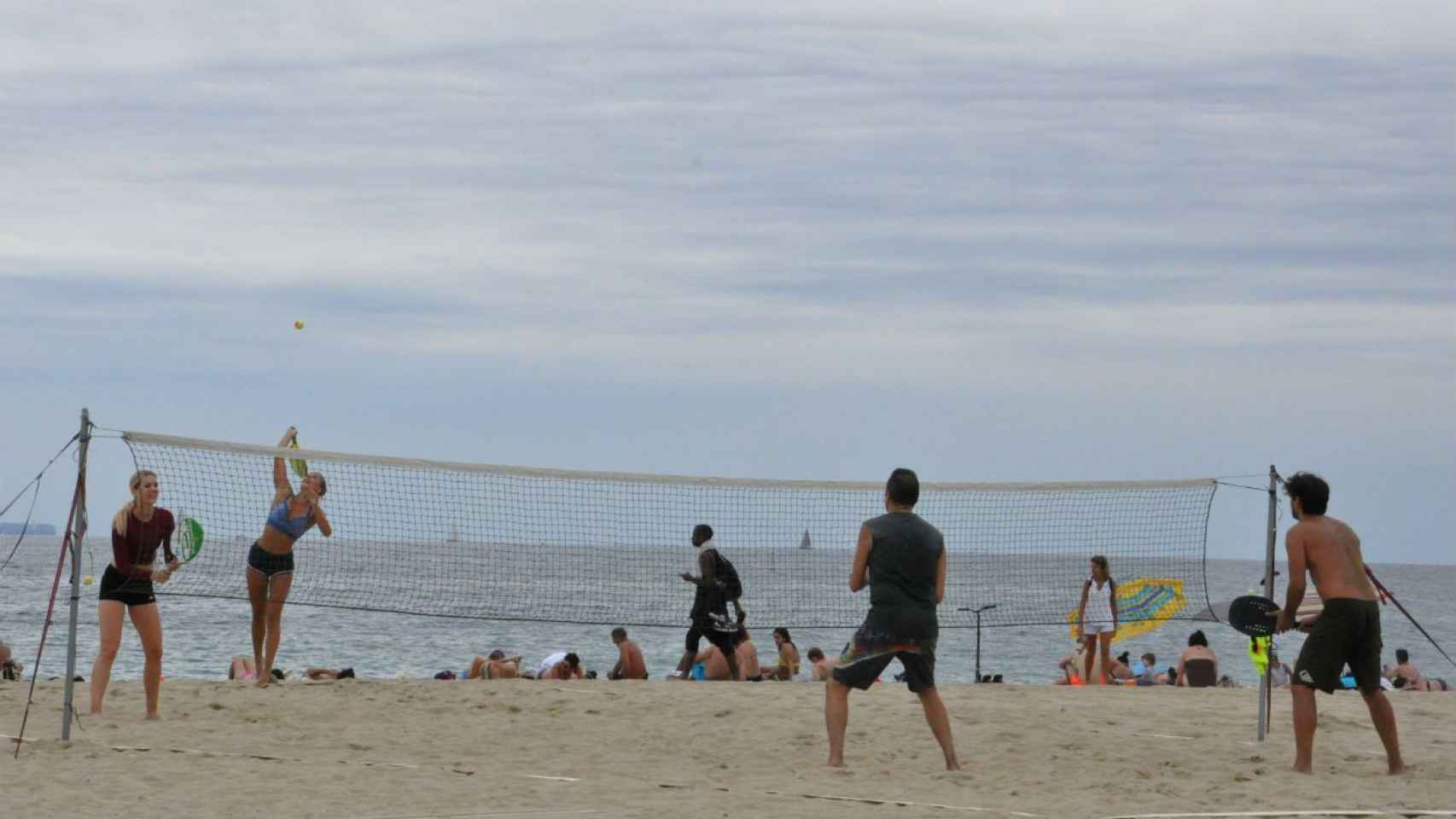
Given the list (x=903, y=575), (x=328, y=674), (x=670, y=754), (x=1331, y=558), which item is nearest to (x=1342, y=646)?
(x=1331, y=558)

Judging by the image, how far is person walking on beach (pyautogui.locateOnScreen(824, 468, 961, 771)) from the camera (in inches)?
310

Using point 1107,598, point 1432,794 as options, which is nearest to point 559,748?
point 1432,794

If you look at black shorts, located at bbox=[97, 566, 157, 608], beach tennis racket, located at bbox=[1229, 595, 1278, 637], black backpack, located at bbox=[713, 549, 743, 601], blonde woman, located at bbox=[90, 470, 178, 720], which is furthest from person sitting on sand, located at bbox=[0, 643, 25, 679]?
beach tennis racket, located at bbox=[1229, 595, 1278, 637]

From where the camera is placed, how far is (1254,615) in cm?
875

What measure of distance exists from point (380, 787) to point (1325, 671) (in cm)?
479

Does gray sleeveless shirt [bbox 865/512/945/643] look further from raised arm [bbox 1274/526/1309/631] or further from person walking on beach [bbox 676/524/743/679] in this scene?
person walking on beach [bbox 676/524/743/679]

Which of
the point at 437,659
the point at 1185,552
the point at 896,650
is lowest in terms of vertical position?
the point at 437,659

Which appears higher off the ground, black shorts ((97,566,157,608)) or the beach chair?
black shorts ((97,566,157,608))

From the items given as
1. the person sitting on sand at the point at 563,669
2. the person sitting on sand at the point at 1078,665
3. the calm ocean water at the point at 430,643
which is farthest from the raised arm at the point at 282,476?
the calm ocean water at the point at 430,643

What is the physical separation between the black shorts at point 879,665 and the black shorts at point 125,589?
4.11 metres

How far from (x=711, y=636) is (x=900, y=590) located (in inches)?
215

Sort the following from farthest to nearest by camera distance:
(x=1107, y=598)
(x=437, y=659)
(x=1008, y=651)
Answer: (x=1008, y=651)
(x=437, y=659)
(x=1107, y=598)

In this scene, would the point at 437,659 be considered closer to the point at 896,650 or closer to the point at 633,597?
the point at 633,597

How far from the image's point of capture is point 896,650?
7871mm
